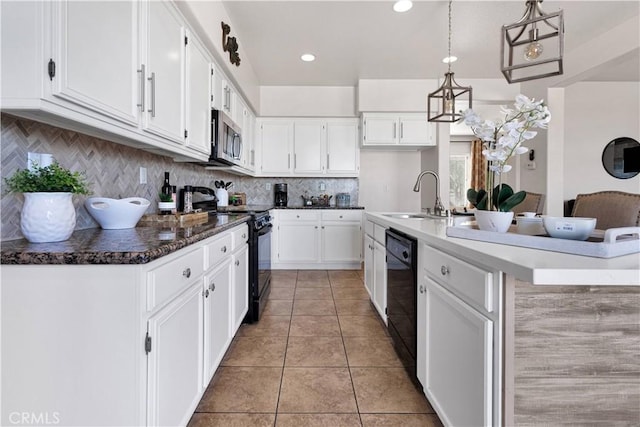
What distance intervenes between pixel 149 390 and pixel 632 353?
1.44 meters

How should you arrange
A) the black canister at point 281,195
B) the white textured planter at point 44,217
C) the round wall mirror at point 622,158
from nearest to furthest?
the white textured planter at point 44,217 < the round wall mirror at point 622,158 < the black canister at point 281,195

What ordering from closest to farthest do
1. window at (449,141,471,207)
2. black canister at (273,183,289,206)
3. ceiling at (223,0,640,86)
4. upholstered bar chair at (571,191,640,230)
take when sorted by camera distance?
upholstered bar chair at (571,191,640,230) → ceiling at (223,0,640,86) → black canister at (273,183,289,206) → window at (449,141,471,207)

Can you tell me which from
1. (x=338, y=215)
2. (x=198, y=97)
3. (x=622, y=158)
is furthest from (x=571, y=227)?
(x=622, y=158)

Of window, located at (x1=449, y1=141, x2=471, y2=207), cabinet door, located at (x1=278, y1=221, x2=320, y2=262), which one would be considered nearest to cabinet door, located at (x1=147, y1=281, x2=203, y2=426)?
cabinet door, located at (x1=278, y1=221, x2=320, y2=262)

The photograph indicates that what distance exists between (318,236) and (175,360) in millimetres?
3347

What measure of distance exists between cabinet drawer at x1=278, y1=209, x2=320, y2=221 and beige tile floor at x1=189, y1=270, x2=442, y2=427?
1724 millimetres

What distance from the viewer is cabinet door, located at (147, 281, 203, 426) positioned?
3.31 ft

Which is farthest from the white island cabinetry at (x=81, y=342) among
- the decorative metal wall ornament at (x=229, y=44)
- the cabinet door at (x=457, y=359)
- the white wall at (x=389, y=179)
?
the white wall at (x=389, y=179)

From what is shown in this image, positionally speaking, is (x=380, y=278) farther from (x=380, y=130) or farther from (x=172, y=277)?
(x=380, y=130)

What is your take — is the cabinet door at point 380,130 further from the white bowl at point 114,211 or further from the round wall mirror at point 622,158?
the white bowl at point 114,211

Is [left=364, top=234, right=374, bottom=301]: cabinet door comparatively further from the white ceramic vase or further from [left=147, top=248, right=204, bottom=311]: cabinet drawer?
[left=147, top=248, right=204, bottom=311]: cabinet drawer

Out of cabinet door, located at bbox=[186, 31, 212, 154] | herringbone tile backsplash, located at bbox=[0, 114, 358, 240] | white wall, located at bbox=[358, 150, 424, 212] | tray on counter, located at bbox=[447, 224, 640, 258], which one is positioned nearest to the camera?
tray on counter, located at bbox=[447, 224, 640, 258]

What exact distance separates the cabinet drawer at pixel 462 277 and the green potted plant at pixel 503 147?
0.23m

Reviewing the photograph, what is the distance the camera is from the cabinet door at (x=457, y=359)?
988 millimetres
